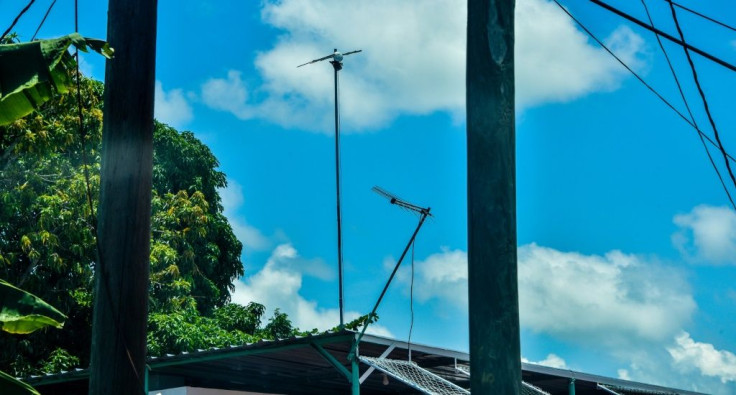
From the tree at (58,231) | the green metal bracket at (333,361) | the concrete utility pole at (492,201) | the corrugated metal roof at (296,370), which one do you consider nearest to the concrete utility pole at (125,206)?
the concrete utility pole at (492,201)

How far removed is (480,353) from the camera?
17.5 feet

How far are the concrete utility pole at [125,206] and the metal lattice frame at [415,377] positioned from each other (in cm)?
941

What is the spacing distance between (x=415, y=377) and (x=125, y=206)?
10509 millimetres

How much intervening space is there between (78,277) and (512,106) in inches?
987

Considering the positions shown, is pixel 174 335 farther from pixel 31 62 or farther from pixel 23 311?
pixel 31 62

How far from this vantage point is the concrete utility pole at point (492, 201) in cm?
531

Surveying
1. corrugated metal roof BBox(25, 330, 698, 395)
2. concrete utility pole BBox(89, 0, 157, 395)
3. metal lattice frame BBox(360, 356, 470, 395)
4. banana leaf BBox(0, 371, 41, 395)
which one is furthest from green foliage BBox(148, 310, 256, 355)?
concrete utility pole BBox(89, 0, 157, 395)

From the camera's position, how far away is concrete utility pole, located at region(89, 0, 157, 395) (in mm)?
6078

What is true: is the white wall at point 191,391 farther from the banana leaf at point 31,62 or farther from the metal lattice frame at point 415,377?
the banana leaf at point 31,62

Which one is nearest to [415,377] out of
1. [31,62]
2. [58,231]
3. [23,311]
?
[23,311]

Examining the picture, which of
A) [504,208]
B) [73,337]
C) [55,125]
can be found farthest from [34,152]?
[504,208]

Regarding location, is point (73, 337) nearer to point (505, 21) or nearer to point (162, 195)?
point (162, 195)

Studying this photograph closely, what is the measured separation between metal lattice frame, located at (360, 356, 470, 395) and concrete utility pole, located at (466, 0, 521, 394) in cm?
996

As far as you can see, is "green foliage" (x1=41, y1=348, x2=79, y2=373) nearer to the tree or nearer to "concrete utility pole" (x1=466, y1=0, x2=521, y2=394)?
the tree
